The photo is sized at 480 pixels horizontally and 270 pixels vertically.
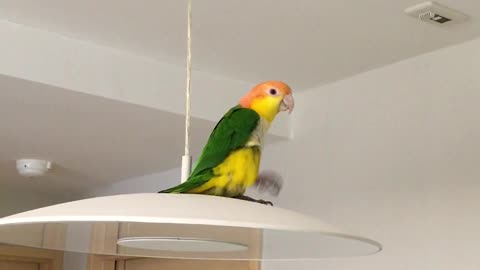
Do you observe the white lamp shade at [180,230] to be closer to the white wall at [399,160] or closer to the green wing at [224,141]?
the green wing at [224,141]

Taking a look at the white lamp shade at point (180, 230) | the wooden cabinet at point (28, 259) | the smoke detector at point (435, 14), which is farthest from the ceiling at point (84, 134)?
the white lamp shade at point (180, 230)

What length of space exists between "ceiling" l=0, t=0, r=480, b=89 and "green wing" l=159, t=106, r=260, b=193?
733mm

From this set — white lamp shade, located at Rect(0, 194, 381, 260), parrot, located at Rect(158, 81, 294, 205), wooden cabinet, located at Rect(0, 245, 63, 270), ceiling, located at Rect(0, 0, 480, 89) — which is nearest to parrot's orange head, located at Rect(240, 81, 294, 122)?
parrot, located at Rect(158, 81, 294, 205)

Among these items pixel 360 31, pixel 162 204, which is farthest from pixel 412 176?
pixel 162 204

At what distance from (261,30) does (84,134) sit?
37.2 inches

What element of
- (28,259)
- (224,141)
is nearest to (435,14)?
(224,141)

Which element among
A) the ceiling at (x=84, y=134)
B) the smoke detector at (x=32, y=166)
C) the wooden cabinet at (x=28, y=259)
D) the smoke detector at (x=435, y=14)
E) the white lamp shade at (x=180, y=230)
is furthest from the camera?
the wooden cabinet at (x=28, y=259)

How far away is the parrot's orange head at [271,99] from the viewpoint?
1098 millimetres

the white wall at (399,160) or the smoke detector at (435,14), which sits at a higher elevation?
the smoke detector at (435,14)

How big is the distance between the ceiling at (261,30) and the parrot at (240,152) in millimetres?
713

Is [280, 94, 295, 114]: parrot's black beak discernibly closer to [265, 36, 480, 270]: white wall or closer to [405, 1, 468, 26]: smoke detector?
[405, 1, 468, 26]: smoke detector

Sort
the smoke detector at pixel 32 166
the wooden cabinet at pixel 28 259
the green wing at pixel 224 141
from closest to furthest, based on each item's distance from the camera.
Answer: the green wing at pixel 224 141 < the smoke detector at pixel 32 166 < the wooden cabinet at pixel 28 259

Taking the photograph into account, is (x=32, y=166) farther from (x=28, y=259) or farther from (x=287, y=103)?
(x=287, y=103)

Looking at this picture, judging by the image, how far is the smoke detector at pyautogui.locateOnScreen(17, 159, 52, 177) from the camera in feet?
9.78
